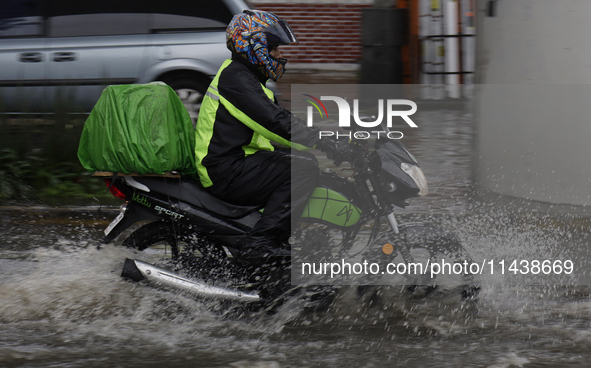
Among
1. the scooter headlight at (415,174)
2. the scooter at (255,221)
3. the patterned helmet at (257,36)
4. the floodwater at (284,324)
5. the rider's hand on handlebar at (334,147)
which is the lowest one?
the floodwater at (284,324)

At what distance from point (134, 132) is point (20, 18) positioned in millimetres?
4395

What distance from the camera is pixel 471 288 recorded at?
410cm

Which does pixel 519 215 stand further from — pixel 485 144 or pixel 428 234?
pixel 428 234

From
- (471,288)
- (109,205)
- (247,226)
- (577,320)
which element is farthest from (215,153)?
(109,205)

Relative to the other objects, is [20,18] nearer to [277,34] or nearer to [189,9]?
[189,9]

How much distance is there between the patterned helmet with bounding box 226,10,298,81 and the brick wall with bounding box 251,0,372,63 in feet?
38.7

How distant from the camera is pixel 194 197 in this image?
3.94 meters

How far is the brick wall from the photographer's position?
610 inches

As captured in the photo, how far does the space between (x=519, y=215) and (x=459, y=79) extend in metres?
5.20

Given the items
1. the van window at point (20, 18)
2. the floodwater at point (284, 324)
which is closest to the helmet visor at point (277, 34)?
the floodwater at point (284, 324)

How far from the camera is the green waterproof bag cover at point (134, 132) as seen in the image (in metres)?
3.76

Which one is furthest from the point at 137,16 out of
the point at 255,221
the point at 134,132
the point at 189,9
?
the point at 255,221

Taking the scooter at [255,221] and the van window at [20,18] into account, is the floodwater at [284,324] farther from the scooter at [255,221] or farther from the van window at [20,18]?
the van window at [20,18]

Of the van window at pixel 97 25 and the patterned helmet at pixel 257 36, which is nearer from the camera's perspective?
the patterned helmet at pixel 257 36
